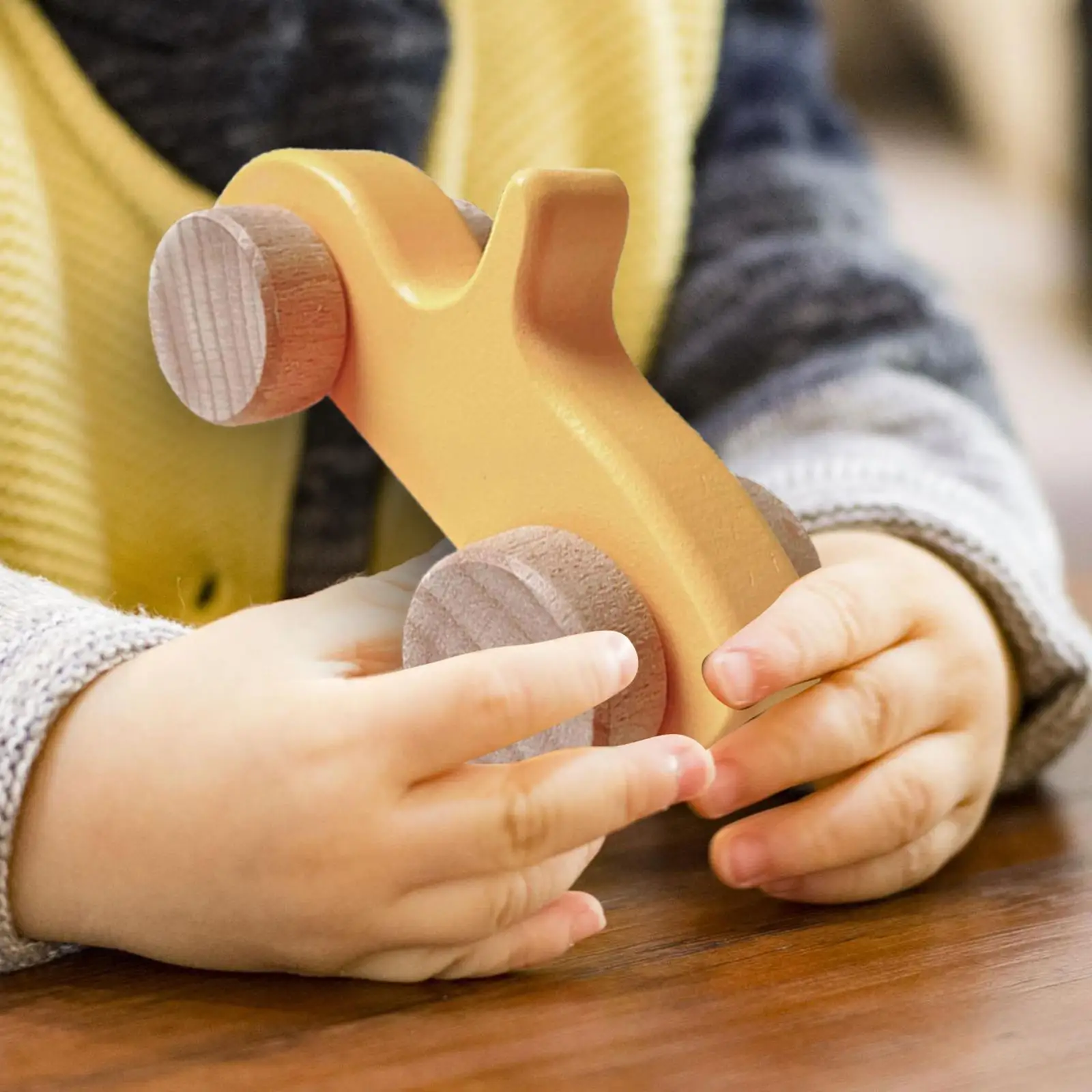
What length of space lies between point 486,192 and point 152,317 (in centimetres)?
6

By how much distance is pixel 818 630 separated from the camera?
0.79 feet

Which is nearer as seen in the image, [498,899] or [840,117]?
[498,899]

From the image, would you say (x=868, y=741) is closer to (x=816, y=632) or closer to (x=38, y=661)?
(x=816, y=632)

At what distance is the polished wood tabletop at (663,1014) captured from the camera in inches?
7.9

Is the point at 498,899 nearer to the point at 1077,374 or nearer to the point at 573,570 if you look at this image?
the point at 573,570

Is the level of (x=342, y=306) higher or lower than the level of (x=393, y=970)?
higher

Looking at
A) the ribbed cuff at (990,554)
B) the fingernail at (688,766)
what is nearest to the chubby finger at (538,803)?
the fingernail at (688,766)

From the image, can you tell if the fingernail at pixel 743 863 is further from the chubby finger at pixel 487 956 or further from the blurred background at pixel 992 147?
the blurred background at pixel 992 147

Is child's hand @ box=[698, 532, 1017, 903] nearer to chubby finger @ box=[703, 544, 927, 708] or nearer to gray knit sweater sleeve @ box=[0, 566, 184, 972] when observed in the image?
chubby finger @ box=[703, 544, 927, 708]

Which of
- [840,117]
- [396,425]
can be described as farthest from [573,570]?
[840,117]

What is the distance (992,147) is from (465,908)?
23cm

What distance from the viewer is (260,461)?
251mm

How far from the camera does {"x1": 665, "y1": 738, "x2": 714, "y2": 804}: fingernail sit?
0.21 meters

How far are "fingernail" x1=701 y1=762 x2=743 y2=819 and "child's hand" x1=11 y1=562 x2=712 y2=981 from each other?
0.08 feet
